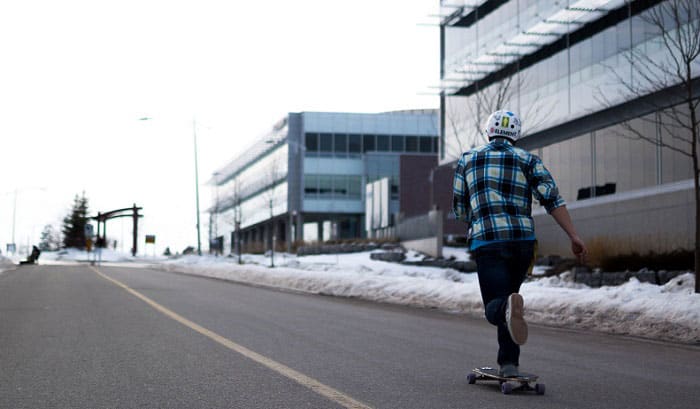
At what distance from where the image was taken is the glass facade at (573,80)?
2905 centimetres

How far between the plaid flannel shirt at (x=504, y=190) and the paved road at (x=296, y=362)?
117 cm

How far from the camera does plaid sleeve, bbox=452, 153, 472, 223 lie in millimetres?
6891

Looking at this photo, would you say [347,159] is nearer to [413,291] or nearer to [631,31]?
[631,31]

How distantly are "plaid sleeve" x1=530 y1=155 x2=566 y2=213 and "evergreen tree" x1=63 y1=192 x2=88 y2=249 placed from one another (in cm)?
12094

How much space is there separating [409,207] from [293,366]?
62.5 meters

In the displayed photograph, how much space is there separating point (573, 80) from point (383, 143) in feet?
158

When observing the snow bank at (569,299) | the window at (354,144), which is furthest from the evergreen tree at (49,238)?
the snow bank at (569,299)

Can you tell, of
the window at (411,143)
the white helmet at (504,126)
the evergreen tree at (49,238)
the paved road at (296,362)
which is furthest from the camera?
the evergreen tree at (49,238)

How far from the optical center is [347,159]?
80875 millimetres

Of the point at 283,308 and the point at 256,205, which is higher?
the point at 256,205

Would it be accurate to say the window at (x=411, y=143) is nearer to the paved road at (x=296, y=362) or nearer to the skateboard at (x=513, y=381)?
the paved road at (x=296, y=362)

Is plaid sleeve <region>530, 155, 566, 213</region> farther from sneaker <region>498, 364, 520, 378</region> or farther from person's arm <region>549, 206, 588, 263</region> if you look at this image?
sneaker <region>498, 364, 520, 378</region>

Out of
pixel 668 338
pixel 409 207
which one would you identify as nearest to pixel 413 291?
pixel 668 338

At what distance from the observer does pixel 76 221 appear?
415 feet
